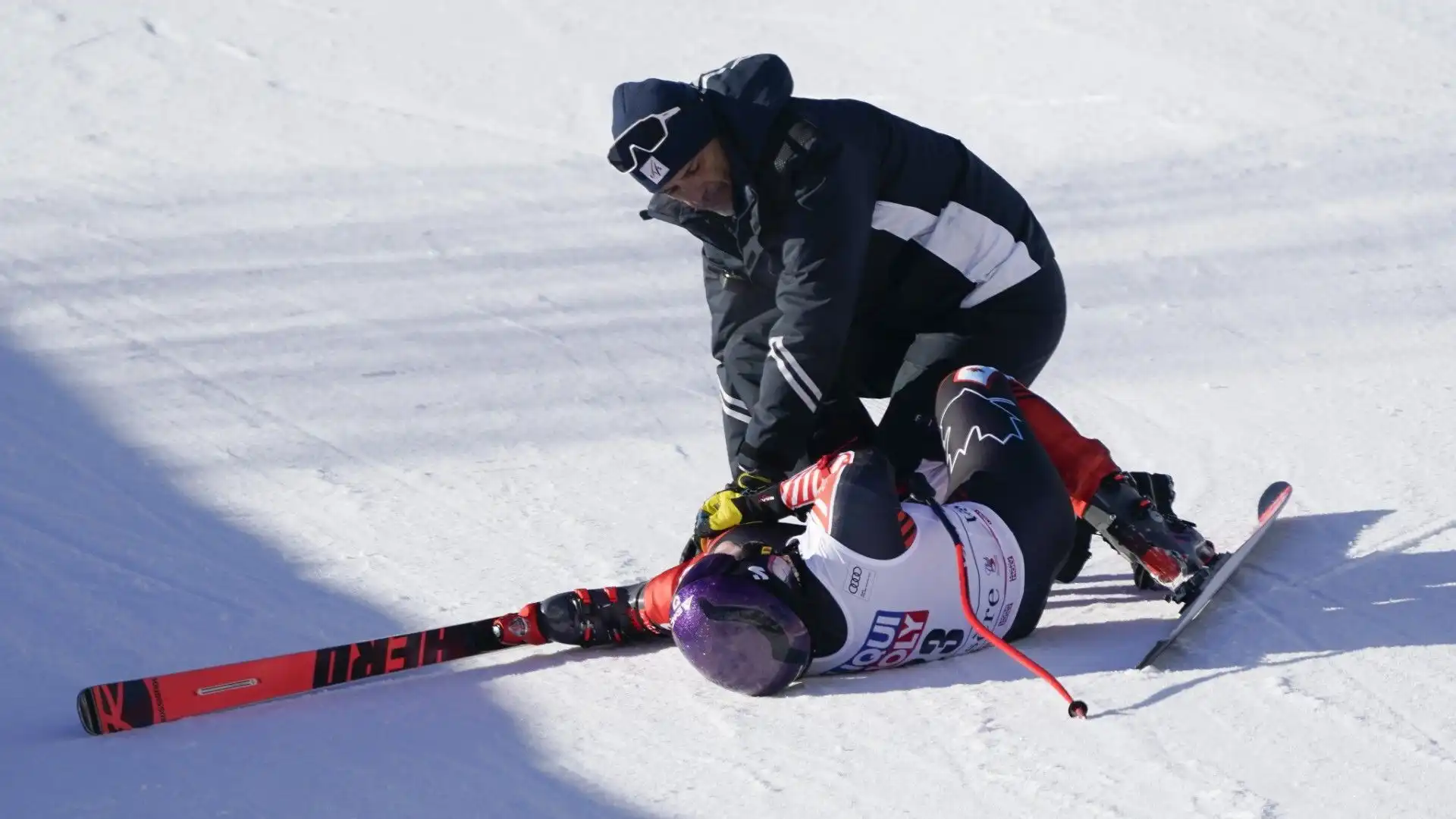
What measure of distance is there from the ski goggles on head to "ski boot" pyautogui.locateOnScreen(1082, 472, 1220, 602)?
121 centimetres

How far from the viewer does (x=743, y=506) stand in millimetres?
3338

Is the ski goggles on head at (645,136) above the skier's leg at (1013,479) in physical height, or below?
above

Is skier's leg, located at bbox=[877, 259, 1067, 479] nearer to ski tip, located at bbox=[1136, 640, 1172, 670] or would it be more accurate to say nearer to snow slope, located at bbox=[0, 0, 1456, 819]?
snow slope, located at bbox=[0, 0, 1456, 819]

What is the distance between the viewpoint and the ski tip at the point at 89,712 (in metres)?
2.99

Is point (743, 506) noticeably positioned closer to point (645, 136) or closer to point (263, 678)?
point (645, 136)

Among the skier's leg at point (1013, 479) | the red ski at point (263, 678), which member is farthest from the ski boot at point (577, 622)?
the skier's leg at point (1013, 479)

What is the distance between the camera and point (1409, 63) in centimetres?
696

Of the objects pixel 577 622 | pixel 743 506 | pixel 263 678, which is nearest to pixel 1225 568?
pixel 743 506

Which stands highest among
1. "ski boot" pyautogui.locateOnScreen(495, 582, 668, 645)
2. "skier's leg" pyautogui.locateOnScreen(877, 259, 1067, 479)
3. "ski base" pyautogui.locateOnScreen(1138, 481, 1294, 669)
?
"skier's leg" pyautogui.locateOnScreen(877, 259, 1067, 479)

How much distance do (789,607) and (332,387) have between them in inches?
94.7

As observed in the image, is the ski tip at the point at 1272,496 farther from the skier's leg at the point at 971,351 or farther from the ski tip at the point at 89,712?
the ski tip at the point at 89,712

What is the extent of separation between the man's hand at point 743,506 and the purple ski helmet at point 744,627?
0.30m

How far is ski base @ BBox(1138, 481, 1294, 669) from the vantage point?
303 centimetres

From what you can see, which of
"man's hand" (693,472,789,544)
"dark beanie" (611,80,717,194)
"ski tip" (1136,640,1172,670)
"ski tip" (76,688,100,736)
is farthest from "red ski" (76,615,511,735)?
"ski tip" (1136,640,1172,670)
